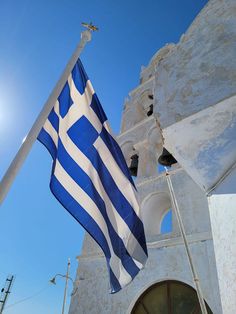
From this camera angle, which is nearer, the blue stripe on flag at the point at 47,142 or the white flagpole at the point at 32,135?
Result: the white flagpole at the point at 32,135

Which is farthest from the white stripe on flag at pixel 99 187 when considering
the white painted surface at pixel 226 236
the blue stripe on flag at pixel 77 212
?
the white painted surface at pixel 226 236

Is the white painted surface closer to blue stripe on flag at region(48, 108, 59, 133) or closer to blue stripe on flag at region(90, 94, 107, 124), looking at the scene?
blue stripe on flag at region(48, 108, 59, 133)

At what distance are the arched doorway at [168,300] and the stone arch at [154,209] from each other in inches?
68.4

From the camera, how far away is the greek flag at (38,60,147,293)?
116 inches

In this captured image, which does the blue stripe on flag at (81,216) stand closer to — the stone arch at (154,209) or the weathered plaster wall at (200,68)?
the weathered plaster wall at (200,68)

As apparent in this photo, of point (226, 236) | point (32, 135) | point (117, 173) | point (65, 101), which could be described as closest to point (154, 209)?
point (117, 173)

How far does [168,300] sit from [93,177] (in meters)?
3.91

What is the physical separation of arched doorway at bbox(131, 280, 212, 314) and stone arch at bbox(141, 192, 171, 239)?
174 cm

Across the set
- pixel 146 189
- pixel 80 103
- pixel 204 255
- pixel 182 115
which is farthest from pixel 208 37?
pixel 146 189

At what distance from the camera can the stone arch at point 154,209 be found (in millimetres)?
7578

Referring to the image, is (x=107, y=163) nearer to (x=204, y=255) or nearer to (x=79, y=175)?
(x=79, y=175)

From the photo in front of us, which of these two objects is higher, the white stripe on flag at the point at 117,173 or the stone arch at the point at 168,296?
the white stripe on flag at the point at 117,173

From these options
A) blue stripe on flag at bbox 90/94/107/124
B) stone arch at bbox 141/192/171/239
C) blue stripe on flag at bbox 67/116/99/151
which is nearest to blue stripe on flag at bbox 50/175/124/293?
blue stripe on flag at bbox 67/116/99/151

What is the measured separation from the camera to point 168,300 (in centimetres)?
561
